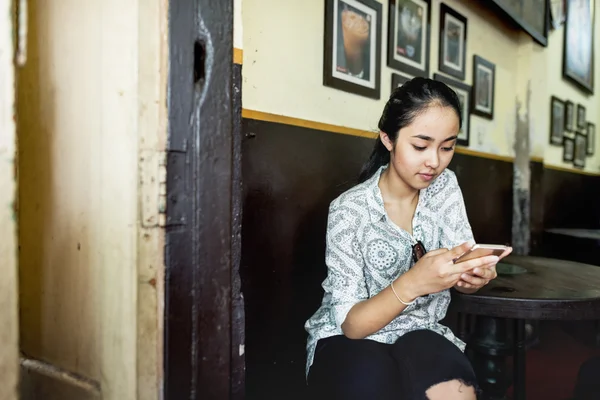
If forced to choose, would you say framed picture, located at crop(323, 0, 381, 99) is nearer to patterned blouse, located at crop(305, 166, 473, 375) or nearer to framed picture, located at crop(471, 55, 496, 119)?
patterned blouse, located at crop(305, 166, 473, 375)

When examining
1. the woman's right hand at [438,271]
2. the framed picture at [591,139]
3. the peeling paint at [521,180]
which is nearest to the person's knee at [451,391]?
the woman's right hand at [438,271]

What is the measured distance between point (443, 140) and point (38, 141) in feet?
3.81

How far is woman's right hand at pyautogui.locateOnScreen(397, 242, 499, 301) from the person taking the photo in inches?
47.5

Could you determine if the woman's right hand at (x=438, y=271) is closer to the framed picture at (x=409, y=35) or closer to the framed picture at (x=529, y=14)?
the framed picture at (x=409, y=35)

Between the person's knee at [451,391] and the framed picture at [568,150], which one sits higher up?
the framed picture at [568,150]

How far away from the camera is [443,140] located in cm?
154

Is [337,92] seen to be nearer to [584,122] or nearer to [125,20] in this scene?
[125,20]

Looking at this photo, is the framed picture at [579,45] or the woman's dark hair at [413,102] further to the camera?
the framed picture at [579,45]

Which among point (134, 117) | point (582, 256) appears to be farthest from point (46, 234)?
point (582, 256)

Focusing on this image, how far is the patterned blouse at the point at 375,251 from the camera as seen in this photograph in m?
1.46

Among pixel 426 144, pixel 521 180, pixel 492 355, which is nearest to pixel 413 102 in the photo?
pixel 426 144

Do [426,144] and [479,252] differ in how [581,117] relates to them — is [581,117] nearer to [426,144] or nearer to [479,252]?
[426,144]

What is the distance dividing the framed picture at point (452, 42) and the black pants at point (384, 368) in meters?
2.21

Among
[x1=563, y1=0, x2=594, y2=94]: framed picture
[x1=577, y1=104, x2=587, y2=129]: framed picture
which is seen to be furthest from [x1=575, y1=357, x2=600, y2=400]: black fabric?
[x1=577, y1=104, x2=587, y2=129]: framed picture
